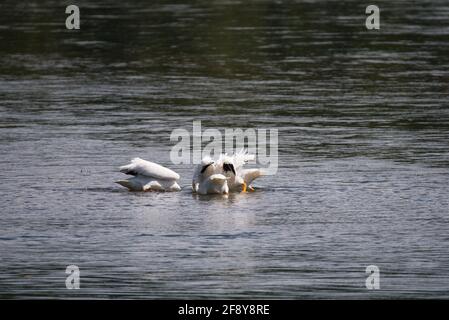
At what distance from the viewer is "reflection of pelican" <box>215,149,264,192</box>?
1584 cm

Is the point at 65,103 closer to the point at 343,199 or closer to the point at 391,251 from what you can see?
the point at 343,199

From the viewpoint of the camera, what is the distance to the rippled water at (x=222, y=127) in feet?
41.4

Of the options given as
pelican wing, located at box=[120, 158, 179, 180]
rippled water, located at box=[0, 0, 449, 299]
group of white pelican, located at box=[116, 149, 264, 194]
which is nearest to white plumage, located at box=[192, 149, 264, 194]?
group of white pelican, located at box=[116, 149, 264, 194]

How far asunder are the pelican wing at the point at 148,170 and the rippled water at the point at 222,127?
22 cm

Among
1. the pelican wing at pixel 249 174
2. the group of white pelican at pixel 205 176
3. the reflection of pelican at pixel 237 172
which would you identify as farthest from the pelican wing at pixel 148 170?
the pelican wing at pixel 249 174

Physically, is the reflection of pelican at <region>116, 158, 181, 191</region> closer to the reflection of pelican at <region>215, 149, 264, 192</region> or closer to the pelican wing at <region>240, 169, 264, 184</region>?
the reflection of pelican at <region>215, 149, 264, 192</region>

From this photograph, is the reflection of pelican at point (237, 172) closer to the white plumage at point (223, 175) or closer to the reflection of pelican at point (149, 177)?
the white plumage at point (223, 175)

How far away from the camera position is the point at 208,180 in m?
15.8

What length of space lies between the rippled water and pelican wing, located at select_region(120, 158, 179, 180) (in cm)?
22

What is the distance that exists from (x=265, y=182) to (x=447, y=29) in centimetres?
1581

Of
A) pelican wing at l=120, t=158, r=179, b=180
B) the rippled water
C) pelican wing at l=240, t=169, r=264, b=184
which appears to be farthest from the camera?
pelican wing at l=240, t=169, r=264, b=184

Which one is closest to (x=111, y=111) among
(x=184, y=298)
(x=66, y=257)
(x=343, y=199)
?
(x=343, y=199)

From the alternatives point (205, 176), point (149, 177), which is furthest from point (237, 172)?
Result: point (149, 177)
